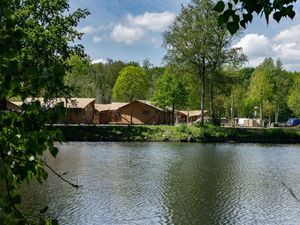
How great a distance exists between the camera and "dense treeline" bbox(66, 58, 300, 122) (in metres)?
60.9

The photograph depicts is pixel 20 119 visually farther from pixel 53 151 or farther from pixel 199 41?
pixel 199 41

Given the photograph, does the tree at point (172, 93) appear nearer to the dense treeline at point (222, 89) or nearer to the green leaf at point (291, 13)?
the dense treeline at point (222, 89)

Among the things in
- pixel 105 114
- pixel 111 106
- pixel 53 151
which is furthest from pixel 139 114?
pixel 53 151

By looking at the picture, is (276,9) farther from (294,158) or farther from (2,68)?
(294,158)

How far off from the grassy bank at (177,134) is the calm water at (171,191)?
58.2 ft

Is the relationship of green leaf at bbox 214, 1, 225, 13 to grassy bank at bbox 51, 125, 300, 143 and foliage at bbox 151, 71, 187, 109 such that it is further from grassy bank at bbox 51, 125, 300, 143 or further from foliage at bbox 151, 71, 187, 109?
foliage at bbox 151, 71, 187, 109

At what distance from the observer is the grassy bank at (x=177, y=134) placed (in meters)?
51.4

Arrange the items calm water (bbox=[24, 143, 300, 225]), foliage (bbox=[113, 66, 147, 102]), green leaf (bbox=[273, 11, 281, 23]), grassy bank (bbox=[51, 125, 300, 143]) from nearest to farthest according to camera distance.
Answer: green leaf (bbox=[273, 11, 281, 23]), calm water (bbox=[24, 143, 300, 225]), grassy bank (bbox=[51, 125, 300, 143]), foliage (bbox=[113, 66, 147, 102])

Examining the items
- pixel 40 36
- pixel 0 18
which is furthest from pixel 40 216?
pixel 40 36

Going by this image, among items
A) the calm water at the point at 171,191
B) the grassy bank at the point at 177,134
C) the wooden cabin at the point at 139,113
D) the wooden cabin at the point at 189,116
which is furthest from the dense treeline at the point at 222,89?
the calm water at the point at 171,191

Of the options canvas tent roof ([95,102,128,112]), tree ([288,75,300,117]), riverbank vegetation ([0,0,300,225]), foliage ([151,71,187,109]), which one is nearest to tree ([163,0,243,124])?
riverbank vegetation ([0,0,300,225])

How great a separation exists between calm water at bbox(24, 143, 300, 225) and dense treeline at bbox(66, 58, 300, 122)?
26.2 meters

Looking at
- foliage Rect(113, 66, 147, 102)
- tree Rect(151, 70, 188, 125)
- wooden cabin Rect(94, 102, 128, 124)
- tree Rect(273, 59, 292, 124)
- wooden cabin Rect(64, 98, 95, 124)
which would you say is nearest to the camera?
wooden cabin Rect(64, 98, 95, 124)

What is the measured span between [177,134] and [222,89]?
10586mm
